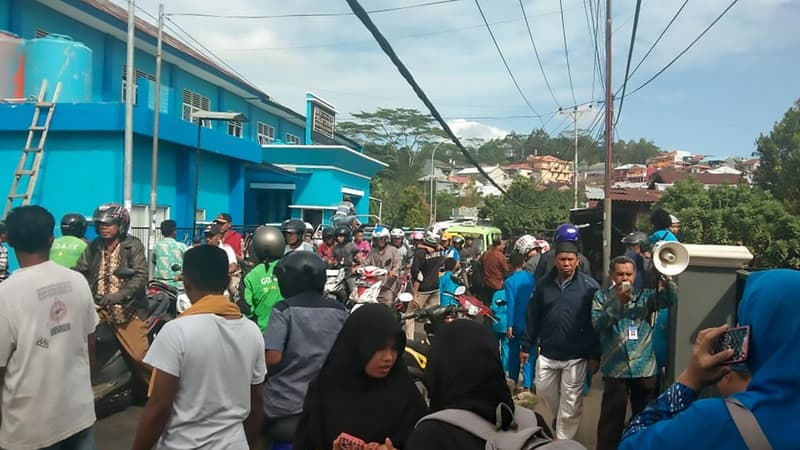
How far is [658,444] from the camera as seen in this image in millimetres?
1703

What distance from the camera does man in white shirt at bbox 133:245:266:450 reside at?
8.84 ft

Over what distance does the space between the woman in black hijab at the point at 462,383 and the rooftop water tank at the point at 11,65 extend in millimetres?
15356

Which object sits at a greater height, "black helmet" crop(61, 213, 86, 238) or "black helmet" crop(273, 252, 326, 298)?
"black helmet" crop(61, 213, 86, 238)

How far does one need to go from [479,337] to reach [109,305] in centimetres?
437

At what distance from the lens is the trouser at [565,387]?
522 cm

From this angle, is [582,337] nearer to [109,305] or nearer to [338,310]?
[338,310]

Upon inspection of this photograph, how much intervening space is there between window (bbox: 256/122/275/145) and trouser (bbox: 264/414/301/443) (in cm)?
2477

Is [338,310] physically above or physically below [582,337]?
above

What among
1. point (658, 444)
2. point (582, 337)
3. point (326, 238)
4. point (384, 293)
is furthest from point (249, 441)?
point (326, 238)

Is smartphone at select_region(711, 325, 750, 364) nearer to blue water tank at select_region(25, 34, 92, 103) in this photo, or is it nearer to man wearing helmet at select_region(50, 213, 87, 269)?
man wearing helmet at select_region(50, 213, 87, 269)

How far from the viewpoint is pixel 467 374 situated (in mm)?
2236

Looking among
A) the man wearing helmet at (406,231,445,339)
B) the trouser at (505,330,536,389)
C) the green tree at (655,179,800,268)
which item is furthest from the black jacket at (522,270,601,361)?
the green tree at (655,179,800,268)

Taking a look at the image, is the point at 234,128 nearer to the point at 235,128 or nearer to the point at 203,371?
the point at 235,128

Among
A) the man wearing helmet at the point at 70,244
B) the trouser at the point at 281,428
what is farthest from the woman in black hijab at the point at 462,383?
the man wearing helmet at the point at 70,244
